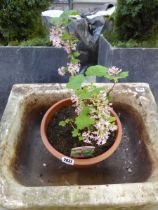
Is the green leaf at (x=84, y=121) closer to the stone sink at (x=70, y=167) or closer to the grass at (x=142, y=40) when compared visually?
the stone sink at (x=70, y=167)

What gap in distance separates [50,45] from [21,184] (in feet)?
2.71

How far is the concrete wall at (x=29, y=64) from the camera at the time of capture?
1.45m

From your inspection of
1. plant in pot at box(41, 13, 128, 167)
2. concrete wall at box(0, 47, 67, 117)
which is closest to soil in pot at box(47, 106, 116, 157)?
plant in pot at box(41, 13, 128, 167)

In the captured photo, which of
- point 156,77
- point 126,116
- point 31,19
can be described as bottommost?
point 156,77

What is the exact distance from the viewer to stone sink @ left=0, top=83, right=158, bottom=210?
0.79m

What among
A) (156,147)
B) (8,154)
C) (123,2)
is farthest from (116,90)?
(123,2)

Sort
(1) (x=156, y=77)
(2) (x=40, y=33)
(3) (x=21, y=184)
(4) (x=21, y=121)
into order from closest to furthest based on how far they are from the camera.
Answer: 1. (3) (x=21, y=184)
2. (4) (x=21, y=121)
3. (1) (x=156, y=77)
4. (2) (x=40, y=33)

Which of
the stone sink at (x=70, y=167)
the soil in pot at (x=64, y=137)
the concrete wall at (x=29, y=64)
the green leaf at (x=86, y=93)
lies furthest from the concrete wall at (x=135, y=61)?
the green leaf at (x=86, y=93)

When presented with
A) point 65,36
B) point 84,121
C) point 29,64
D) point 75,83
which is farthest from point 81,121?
point 29,64

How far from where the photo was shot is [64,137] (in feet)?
3.35

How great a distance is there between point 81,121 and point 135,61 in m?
0.71

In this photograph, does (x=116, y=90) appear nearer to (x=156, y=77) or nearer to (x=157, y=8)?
(x=156, y=77)

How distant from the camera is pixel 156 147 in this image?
936 mm

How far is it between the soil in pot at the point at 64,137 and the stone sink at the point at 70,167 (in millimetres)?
59
